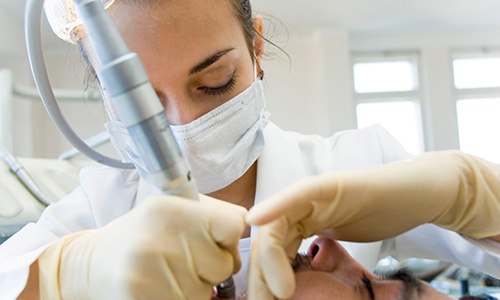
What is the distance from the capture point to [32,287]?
2.55 ft

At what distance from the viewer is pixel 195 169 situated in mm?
1097

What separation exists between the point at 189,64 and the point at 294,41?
505 cm

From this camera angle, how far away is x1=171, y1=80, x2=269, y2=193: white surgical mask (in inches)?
41.2

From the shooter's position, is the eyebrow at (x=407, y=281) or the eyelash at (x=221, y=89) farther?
the eyelash at (x=221, y=89)

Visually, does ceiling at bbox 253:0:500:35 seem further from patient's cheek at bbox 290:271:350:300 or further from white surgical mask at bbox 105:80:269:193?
patient's cheek at bbox 290:271:350:300

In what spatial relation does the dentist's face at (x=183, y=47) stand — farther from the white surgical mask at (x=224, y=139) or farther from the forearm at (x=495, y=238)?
the forearm at (x=495, y=238)

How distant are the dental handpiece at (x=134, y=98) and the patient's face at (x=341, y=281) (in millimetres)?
315

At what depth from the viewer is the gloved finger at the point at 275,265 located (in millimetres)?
630

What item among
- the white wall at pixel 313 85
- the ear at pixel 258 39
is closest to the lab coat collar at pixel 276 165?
the ear at pixel 258 39

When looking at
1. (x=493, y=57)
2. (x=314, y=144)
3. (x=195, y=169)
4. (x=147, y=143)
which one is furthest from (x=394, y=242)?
(x=493, y=57)

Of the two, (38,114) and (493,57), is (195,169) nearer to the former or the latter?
(38,114)

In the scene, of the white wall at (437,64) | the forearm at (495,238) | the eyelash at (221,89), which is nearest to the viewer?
the forearm at (495,238)

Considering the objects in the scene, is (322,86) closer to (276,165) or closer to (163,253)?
(276,165)

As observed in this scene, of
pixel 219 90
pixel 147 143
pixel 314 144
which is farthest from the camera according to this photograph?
pixel 314 144
